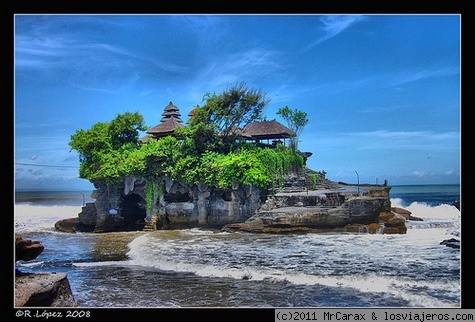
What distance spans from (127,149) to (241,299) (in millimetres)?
10417

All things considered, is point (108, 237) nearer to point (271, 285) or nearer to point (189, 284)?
point (189, 284)

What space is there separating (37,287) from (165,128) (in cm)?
1120

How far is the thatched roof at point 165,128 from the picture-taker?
1614 cm

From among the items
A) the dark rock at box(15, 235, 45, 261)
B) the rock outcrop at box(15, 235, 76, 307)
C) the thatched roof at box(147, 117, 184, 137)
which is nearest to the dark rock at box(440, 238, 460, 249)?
the rock outcrop at box(15, 235, 76, 307)

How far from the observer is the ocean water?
6.15 meters

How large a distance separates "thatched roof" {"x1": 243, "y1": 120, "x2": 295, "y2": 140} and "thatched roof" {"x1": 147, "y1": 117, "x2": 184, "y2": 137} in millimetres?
2971

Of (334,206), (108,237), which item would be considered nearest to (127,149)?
(108,237)

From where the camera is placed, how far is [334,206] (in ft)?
41.7

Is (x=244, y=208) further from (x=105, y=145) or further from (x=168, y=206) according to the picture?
(x=105, y=145)

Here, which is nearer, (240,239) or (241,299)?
(241,299)

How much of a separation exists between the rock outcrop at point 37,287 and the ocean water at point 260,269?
0.33 m

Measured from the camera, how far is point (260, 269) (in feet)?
25.5

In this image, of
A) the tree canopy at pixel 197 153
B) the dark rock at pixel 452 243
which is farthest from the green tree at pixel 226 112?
the dark rock at pixel 452 243

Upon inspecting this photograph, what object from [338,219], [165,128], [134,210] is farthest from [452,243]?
[134,210]
